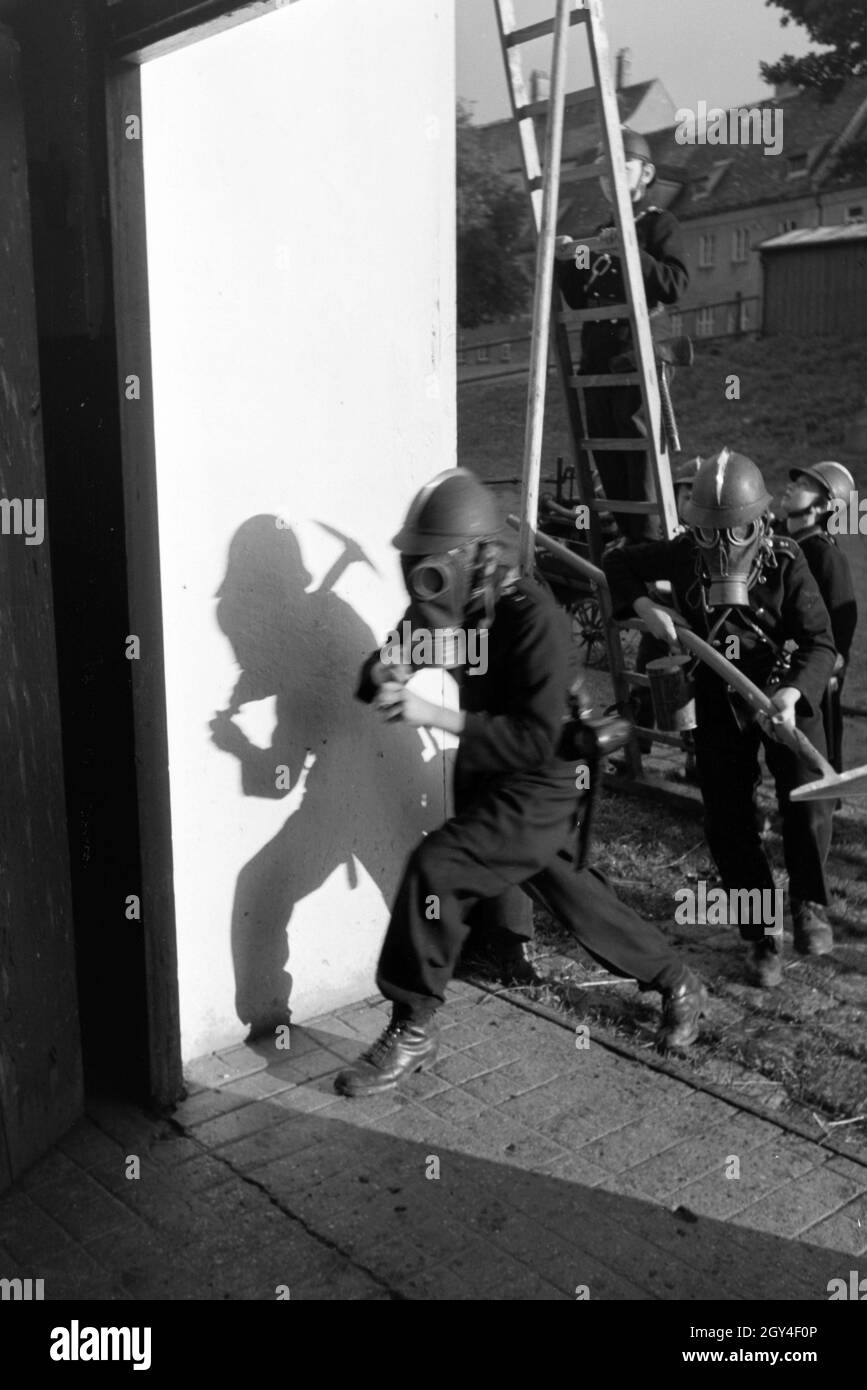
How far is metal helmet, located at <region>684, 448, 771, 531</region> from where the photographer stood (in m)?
4.96

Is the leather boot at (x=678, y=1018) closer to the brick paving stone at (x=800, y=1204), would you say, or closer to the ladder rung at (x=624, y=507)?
the brick paving stone at (x=800, y=1204)

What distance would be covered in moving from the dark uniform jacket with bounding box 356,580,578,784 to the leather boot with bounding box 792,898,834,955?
70.8 inches

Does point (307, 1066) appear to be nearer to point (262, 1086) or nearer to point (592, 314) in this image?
point (262, 1086)

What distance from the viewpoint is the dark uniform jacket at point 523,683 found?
410cm

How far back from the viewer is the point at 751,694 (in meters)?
4.87

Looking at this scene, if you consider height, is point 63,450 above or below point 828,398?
below

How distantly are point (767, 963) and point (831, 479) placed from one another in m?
2.22

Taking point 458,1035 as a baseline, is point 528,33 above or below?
above

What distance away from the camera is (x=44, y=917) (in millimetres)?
4066

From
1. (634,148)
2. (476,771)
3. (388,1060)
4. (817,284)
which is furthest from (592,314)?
(817,284)

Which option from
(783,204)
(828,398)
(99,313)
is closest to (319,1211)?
(99,313)

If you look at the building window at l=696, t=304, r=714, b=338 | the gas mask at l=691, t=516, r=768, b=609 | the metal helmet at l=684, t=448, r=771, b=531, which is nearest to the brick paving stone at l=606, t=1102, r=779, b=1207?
the gas mask at l=691, t=516, r=768, b=609
